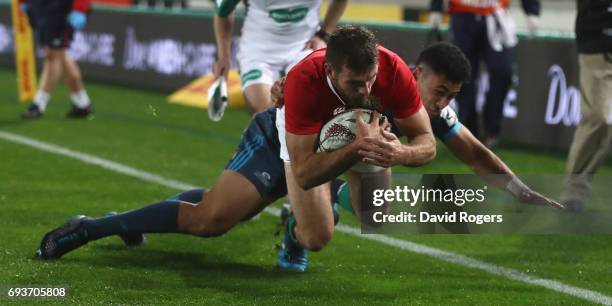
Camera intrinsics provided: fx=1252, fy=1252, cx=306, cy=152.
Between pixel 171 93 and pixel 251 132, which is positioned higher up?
pixel 251 132

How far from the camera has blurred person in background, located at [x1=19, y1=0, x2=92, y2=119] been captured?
1332 cm

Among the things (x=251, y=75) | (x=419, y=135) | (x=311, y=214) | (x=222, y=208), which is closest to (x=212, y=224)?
(x=222, y=208)

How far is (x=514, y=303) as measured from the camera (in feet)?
18.9

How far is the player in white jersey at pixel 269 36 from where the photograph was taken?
25.6ft

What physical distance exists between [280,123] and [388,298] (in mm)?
1067

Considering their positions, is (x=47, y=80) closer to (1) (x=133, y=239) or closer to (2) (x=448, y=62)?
(1) (x=133, y=239)

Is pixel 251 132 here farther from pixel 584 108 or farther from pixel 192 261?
pixel 584 108

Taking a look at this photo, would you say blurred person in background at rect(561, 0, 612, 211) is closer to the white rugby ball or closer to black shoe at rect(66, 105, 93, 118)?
the white rugby ball

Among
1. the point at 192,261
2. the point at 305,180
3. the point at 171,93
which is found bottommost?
the point at 171,93

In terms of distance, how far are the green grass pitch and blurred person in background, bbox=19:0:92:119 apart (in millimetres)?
3118

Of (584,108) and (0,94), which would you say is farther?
(0,94)

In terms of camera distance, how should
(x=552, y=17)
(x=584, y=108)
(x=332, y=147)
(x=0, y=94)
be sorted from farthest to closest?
(x=552, y=17) < (x=0, y=94) < (x=584, y=108) < (x=332, y=147)

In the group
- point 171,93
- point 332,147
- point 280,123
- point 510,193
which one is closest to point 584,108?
point 510,193

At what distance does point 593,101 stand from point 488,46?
3498mm
